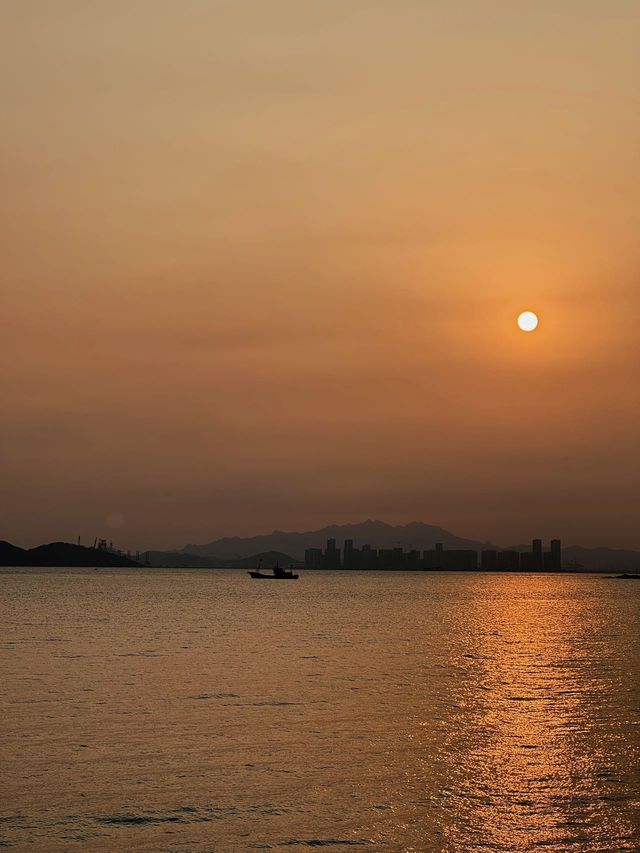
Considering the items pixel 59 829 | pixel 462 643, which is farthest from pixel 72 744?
pixel 462 643

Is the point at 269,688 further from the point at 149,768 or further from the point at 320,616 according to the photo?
the point at 320,616

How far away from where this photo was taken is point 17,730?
49406 millimetres

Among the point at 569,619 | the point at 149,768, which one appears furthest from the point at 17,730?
the point at 569,619

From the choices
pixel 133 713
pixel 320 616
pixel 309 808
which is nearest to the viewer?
pixel 309 808

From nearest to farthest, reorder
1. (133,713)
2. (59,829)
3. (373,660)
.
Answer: (59,829) → (133,713) → (373,660)

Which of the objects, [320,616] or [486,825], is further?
[320,616]

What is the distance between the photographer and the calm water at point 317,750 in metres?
33.0

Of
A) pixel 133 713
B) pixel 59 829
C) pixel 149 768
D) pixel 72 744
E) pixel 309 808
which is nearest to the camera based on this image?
pixel 59 829

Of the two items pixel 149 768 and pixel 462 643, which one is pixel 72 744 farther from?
pixel 462 643

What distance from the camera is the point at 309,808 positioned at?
35.8 metres

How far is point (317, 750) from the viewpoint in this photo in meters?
45.7

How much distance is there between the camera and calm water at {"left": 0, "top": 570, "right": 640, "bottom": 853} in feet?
108

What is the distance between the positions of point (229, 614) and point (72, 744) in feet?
412

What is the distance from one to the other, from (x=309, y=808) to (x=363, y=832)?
336 centimetres
